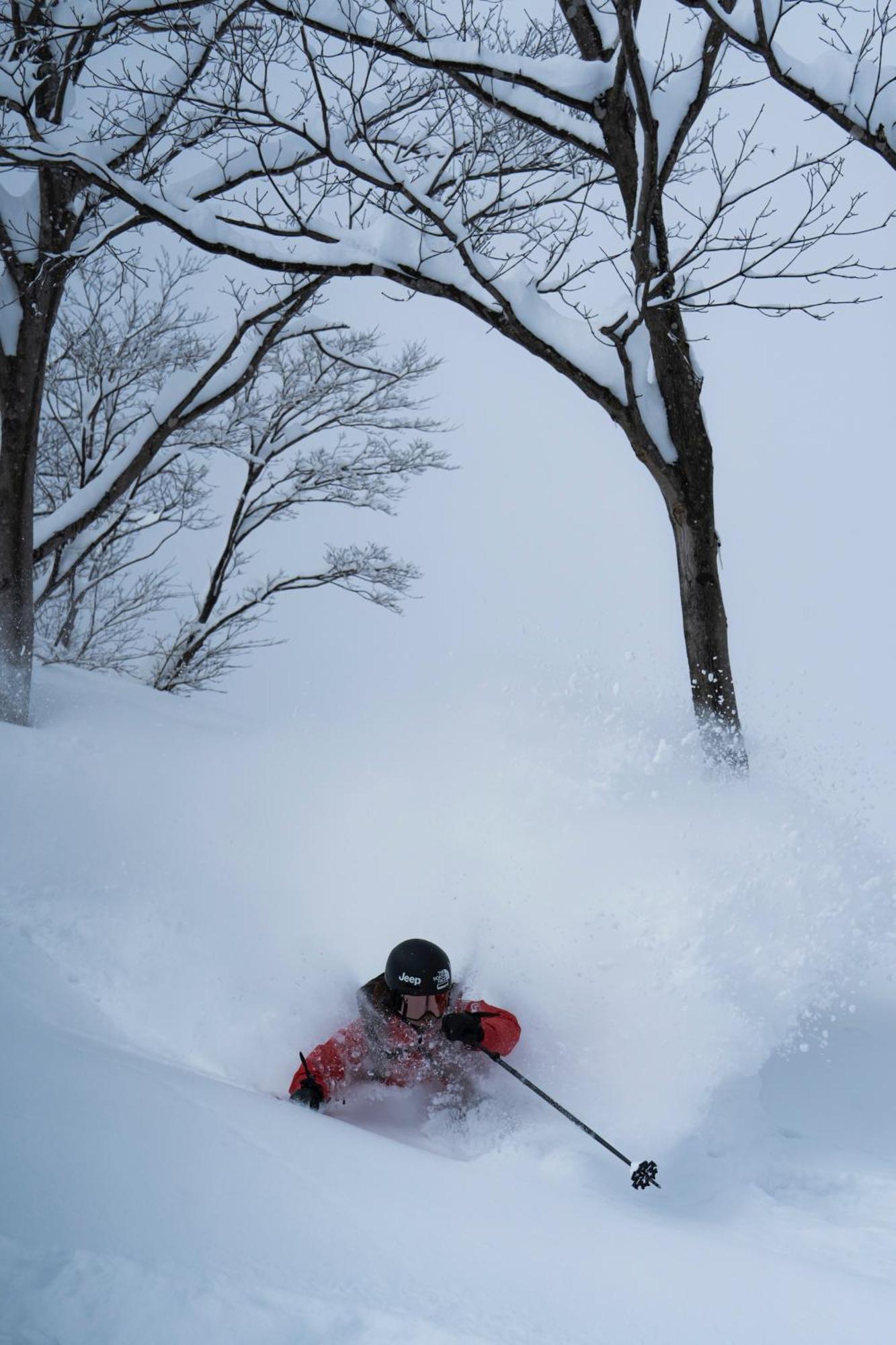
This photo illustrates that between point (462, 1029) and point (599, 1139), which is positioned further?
point (462, 1029)

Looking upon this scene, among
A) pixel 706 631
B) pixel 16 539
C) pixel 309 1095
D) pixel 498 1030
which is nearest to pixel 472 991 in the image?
pixel 498 1030

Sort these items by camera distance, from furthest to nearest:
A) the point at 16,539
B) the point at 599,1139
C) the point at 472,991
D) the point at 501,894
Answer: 1. the point at 16,539
2. the point at 501,894
3. the point at 472,991
4. the point at 599,1139

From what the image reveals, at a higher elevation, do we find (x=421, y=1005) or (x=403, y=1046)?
(x=421, y=1005)

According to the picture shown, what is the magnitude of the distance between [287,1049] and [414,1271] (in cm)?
235

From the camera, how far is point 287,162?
760 centimetres

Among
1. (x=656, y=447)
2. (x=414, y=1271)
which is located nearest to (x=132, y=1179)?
(x=414, y=1271)

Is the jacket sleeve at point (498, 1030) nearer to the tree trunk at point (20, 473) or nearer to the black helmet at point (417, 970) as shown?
the black helmet at point (417, 970)

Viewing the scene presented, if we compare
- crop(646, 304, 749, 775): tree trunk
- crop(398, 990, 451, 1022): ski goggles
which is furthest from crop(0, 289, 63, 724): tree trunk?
crop(646, 304, 749, 775): tree trunk

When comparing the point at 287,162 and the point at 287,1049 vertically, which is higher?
the point at 287,162

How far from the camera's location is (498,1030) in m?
4.54

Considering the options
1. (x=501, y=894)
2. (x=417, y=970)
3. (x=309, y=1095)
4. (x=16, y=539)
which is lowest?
(x=309, y=1095)

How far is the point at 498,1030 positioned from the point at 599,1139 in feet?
2.66

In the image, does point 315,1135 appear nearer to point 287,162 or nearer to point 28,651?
point 28,651

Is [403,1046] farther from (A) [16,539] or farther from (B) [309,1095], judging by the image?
(A) [16,539]
